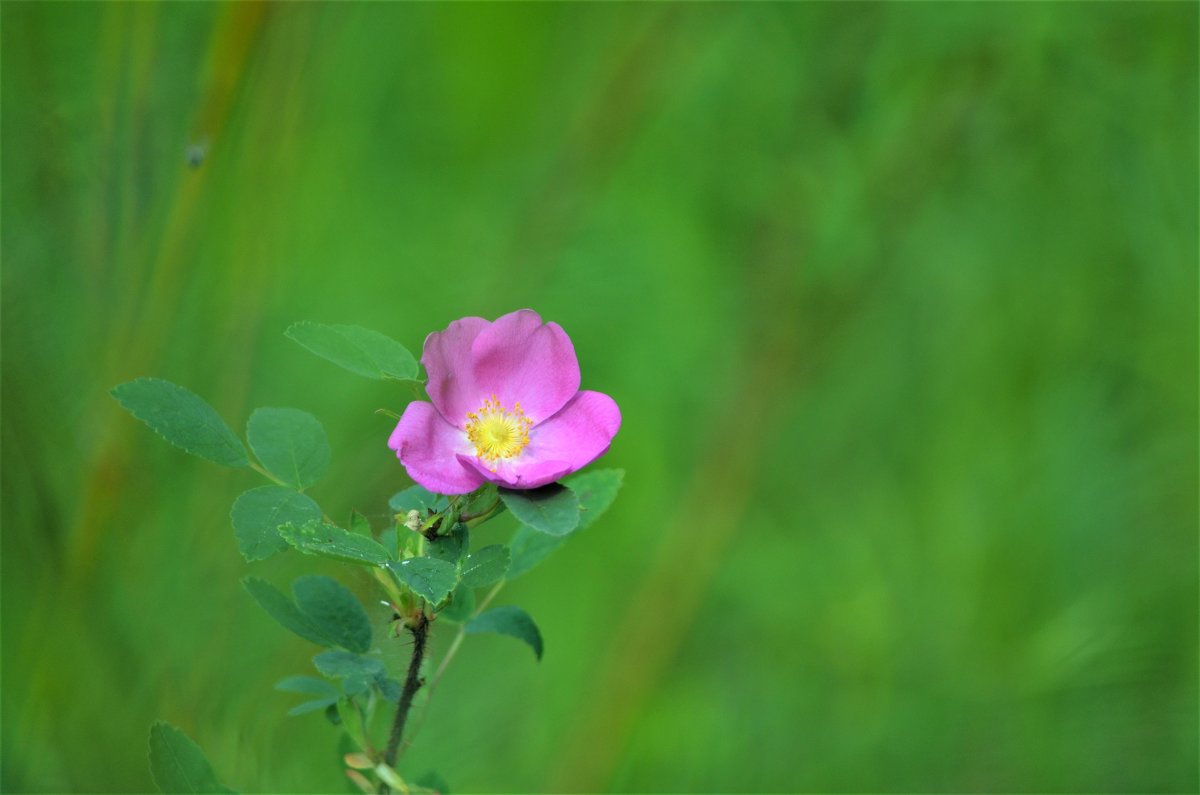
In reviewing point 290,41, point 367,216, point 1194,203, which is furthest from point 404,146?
point 1194,203

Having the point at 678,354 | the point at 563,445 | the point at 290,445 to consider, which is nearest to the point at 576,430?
the point at 563,445

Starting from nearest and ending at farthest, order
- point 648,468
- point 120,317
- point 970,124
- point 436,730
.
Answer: point 120,317, point 436,730, point 970,124, point 648,468

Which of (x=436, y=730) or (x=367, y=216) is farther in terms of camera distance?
(x=367, y=216)

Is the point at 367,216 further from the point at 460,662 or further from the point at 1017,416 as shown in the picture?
the point at 1017,416

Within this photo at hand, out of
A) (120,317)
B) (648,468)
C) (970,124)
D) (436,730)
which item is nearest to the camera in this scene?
(120,317)

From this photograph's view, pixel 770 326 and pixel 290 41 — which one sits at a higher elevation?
pixel 290 41

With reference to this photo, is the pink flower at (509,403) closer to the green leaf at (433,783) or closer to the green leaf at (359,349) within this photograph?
the green leaf at (359,349)

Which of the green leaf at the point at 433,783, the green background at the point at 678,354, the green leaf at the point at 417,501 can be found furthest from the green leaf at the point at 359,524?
the green background at the point at 678,354

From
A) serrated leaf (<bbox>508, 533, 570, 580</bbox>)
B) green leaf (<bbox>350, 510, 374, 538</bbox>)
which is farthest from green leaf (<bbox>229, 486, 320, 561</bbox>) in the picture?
serrated leaf (<bbox>508, 533, 570, 580</bbox>)
